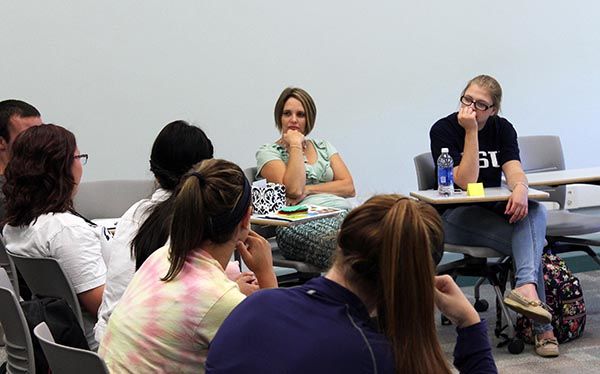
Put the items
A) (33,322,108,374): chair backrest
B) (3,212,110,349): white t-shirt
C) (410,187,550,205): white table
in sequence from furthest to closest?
(410,187,550,205): white table, (3,212,110,349): white t-shirt, (33,322,108,374): chair backrest

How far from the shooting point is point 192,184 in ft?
6.66

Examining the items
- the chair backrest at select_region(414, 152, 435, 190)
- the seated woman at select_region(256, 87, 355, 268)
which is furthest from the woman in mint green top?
the chair backrest at select_region(414, 152, 435, 190)

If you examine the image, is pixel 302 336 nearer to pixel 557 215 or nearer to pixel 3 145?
pixel 3 145

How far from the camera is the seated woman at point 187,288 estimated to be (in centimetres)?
195

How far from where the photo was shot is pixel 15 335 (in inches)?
98.2

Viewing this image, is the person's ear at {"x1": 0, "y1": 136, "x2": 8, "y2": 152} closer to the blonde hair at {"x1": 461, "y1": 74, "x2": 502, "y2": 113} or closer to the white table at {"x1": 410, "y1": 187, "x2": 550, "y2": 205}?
the white table at {"x1": 410, "y1": 187, "x2": 550, "y2": 205}

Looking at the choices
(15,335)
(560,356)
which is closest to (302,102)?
(560,356)

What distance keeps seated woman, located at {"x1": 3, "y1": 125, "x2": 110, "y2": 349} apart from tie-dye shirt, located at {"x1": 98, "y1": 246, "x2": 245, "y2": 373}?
3.60 ft

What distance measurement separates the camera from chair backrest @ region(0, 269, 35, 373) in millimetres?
2352

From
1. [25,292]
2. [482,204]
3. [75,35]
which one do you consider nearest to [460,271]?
[482,204]

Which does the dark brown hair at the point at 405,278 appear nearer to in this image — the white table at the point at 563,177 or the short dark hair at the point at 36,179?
the short dark hair at the point at 36,179

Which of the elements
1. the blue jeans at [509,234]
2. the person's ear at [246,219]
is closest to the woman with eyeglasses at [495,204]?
the blue jeans at [509,234]

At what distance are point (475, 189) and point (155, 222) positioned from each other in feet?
6.90

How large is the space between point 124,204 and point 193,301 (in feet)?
8.48
